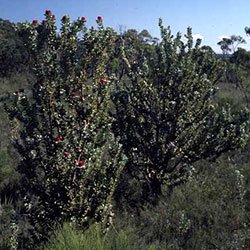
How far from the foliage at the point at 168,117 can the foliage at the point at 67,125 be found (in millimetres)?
2035

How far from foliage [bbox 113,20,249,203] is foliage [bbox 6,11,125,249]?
204 centimetres

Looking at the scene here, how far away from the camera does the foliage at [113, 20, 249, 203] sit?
6.91 m

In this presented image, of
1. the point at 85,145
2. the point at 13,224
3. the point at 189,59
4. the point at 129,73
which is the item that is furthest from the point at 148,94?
the point at 13,224

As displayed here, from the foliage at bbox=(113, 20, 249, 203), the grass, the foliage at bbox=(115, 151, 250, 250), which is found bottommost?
the foliage at bbox=(115, 151, 250, 250)

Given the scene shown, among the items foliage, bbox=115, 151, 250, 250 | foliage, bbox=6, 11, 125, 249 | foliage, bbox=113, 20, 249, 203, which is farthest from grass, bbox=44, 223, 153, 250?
foliage, bbox=113, 20, 249, 203

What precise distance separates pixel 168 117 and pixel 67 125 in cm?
268

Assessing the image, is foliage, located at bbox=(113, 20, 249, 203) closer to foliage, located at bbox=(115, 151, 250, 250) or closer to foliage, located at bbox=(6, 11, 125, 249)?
foliage, located at bbox=(115, 151, 250, 250)

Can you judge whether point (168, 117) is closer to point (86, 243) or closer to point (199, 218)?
point (199, 218)

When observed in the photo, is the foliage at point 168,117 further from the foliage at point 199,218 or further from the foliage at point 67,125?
the foliage at point 67,125

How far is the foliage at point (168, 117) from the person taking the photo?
22.7ft

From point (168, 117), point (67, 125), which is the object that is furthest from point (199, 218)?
point (67, 125)

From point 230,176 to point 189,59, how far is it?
306 cm

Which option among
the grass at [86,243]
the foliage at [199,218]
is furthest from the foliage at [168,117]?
the grass at [86,243]

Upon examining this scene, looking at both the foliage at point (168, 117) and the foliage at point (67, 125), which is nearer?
the foliage at point (67, 125)
